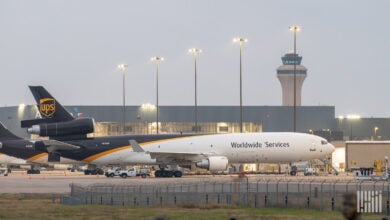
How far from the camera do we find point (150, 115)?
18325 centimetres

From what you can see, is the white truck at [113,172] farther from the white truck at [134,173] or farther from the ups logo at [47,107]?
the ups logo at [47,107]

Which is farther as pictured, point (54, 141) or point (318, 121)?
point (318, 121)

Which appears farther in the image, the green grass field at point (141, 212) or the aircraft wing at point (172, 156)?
the aircraft wing at point (172, 156)

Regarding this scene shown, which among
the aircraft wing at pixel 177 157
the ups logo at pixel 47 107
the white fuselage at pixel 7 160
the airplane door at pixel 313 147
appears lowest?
the white fuselage at pixel 7 160

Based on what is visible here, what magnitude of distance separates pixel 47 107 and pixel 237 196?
146 ft

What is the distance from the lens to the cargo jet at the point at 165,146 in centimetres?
9288

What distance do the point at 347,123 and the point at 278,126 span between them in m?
14.9

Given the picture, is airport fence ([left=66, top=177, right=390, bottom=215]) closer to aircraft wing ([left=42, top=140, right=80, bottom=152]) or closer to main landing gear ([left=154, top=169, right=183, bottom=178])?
main landing gear ([left=154, top=169, right=183, bottom=178])

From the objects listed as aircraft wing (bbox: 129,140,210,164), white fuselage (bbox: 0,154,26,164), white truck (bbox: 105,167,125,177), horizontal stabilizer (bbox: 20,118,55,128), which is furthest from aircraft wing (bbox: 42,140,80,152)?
white fuselage (bbox: 0,154,26,164)

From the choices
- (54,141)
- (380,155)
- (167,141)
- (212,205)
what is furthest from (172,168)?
(212,205)

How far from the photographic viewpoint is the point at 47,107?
9500cm

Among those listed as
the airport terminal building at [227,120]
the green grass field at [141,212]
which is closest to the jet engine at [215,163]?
the green grass field at [141,212]

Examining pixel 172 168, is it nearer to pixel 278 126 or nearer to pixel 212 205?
pixel 212 205

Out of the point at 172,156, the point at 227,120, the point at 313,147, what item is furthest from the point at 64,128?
the point at 227,120
